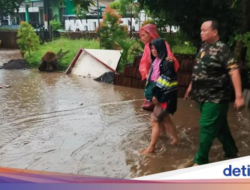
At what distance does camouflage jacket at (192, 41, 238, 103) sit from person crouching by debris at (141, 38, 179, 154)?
0.55 metres

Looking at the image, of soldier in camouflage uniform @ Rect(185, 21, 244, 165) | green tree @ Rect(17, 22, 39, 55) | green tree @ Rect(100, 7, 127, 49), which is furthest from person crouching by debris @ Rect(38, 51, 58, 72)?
soldier in camouflage uniform @ Rect(185, 21, 244, 165)

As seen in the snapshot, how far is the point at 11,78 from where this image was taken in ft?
39.1

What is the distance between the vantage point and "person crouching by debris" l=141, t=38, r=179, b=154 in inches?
182

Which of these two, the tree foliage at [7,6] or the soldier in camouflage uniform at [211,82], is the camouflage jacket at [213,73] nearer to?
the soldier in camouflage uniform at [211,82]

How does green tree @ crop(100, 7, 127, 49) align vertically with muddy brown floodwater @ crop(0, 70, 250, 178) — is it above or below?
above

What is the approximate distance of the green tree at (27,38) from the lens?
16.2m

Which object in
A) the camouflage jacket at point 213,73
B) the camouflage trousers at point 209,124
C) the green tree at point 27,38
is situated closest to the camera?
the camouflage jacket at point 213,73

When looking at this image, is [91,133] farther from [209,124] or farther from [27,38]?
[27,38]

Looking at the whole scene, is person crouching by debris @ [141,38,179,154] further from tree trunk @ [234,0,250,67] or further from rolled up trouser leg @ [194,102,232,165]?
tree trunk @ [234,0,250,67]

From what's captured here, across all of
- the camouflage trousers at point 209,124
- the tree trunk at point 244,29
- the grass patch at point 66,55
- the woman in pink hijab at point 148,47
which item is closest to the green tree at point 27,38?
the grass patch at point 66,55

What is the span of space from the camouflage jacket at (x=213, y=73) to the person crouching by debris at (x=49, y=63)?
391 inches

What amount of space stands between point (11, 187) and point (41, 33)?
21825mm

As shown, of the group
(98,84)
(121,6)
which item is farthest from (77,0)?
(121,6)

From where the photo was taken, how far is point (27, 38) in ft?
53.9
